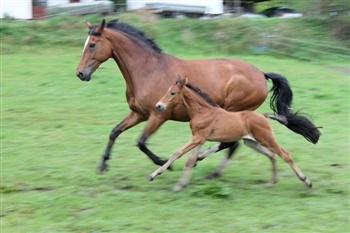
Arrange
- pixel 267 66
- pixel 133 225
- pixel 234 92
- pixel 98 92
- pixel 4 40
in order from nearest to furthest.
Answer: pixel 133 225 < pixel 234 92 < pixel 98 92 < pixel 267 66 < pixel 4 40

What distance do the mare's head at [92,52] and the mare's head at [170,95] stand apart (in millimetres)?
1181

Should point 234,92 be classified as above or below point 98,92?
above

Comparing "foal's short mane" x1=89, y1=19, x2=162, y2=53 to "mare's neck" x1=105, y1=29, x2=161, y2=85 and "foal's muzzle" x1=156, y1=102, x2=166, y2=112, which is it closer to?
"mare's neck" x1=105, y1=29, x2=161, y2=85

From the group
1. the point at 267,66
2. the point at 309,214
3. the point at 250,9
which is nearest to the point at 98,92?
the point at 267,66

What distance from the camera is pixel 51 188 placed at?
736 cm

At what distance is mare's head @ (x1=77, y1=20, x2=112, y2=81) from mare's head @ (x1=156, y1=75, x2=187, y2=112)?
46.5 inches

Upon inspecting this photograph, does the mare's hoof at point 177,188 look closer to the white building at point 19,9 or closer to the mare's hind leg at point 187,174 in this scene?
the mare's hind leg at point 187,174

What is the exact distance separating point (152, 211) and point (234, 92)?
219 cm

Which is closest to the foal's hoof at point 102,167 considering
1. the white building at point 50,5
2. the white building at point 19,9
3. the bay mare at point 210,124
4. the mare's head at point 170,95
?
the bay mare at point 210,124

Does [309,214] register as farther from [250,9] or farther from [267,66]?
[250,9]

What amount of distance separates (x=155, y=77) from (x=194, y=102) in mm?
871

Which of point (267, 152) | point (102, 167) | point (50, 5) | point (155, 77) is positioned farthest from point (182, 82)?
point (50, 5)

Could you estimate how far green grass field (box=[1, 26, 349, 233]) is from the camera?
614 cm

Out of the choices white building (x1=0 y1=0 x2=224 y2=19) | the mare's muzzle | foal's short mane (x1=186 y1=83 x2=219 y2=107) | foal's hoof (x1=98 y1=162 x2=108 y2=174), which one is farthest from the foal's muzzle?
white building (x1=0 y1=0 x2=224 y2=19)
